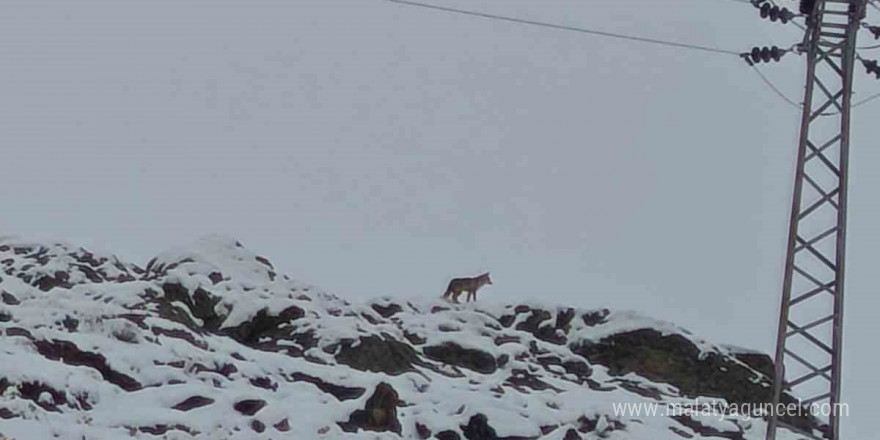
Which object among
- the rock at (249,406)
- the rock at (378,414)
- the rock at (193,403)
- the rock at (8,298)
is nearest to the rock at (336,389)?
the rock at (378,414)

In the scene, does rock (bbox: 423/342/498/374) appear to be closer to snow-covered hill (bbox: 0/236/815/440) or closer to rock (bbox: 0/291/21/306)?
snow-covered hill (bbox: 0/236/815/440)

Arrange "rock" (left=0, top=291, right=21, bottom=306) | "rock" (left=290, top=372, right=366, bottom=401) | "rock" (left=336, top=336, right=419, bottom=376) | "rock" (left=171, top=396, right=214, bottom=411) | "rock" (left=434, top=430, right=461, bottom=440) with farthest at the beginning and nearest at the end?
1. "rock" (left=336, top=336, right=419, bottom=376)
2. "rock" (left=0, top=291, right=21, bottom=306)
3. "rock" (left=290, top=372, right=366, bottom=401)
4. "rock" (left=434, top=430, right=461, bottom=440)
5. "rock" (left=171, top=396, right=214, bottom=411)

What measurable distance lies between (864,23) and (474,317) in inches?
500

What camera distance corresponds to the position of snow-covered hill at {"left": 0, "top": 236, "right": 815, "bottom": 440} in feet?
54.9

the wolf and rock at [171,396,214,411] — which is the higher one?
the wolf

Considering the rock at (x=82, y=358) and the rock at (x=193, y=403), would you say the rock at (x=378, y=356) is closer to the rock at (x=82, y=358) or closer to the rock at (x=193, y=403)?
the rock at (x=193, y=403)

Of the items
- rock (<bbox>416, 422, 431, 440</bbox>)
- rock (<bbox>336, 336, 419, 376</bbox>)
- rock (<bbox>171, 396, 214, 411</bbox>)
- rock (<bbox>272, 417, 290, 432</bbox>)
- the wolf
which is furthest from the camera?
the wolf

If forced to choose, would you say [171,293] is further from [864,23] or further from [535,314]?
[864,23]

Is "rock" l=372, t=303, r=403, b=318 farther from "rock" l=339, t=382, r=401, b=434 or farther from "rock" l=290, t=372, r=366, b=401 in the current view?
"rock" l=339, t=382, r=401, b=434

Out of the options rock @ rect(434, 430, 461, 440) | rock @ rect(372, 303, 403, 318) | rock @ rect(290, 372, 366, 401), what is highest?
rock @ rect(372, 303, 403, 318)

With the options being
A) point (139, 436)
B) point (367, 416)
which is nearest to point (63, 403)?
point (139, 436)

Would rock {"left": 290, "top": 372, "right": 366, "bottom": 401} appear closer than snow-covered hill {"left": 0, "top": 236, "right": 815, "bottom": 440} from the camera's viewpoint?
No

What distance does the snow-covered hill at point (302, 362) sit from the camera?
659 inches

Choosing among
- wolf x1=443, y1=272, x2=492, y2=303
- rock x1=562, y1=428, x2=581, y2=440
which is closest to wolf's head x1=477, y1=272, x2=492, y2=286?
wolf x1=443, y1=272, x2=492, y2=303
